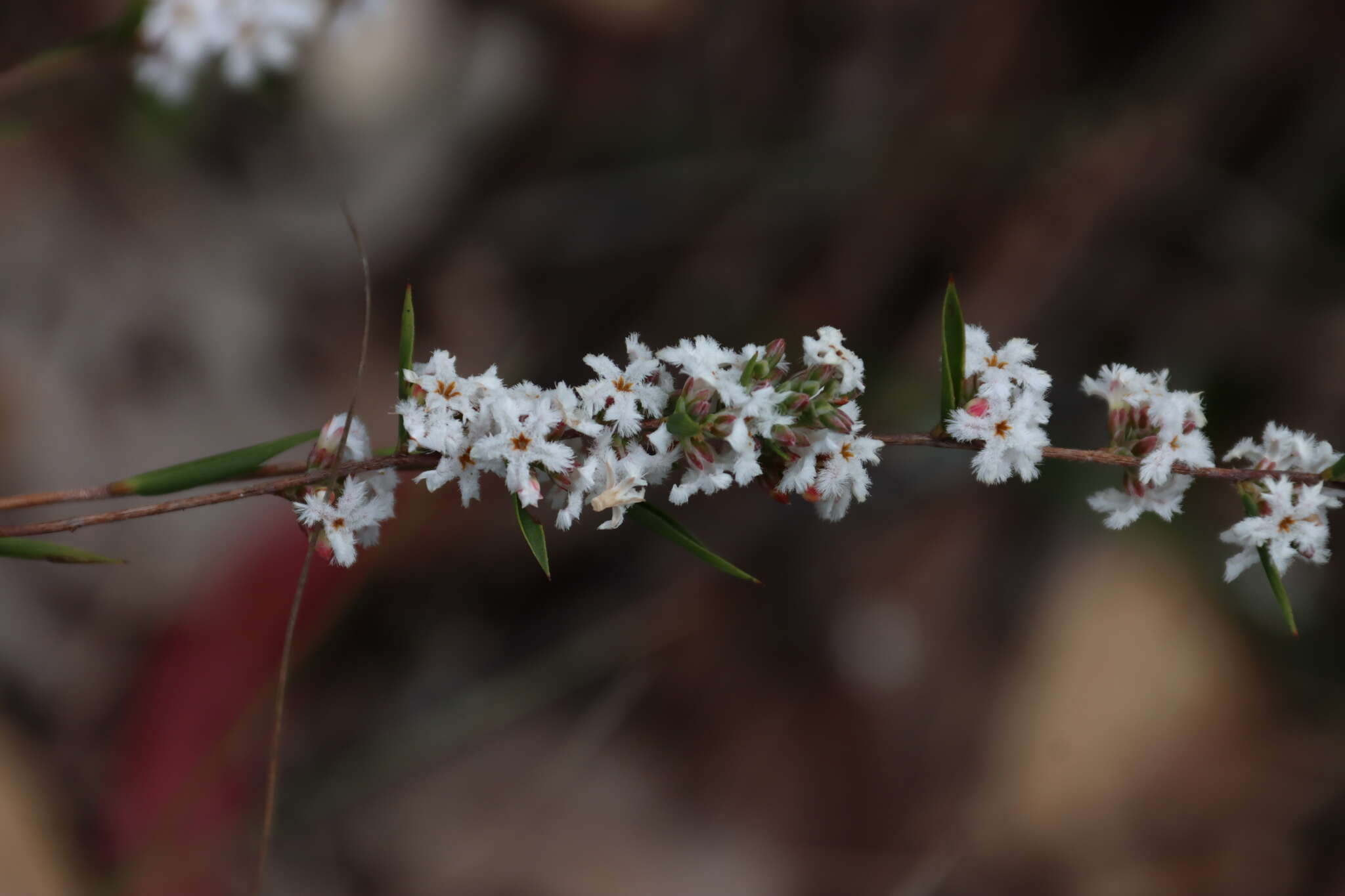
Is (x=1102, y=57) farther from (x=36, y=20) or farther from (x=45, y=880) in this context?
(x=45, y=880)

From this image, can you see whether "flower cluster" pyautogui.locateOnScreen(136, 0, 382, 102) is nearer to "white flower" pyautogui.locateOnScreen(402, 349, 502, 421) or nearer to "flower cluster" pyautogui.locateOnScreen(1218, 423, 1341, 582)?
"white flower" pyautogui.locateOnScreen(402, 349, 502, 421)

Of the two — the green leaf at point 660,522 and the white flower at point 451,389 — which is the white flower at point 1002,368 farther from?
the white flower at point 451,389

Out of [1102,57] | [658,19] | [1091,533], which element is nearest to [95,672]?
[658,19]

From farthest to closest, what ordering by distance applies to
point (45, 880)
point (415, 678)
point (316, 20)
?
1. point (415, 678)
2. point (45, 880)
3. point (316, 20)

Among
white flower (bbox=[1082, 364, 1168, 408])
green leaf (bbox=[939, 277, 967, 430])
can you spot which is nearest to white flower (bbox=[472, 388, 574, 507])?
green leaf (bbox=[939, 277, 967, 430])

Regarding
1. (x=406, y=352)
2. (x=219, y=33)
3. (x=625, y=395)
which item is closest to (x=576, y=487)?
(x=625, y=395)
